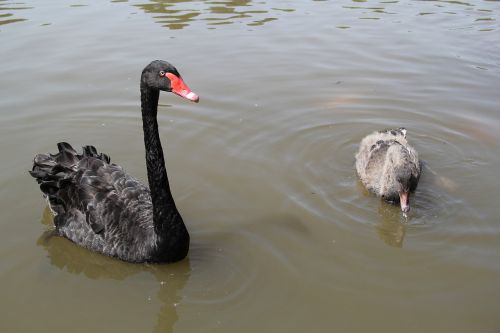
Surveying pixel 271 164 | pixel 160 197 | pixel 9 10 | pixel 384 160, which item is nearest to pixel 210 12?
pixel 9 10

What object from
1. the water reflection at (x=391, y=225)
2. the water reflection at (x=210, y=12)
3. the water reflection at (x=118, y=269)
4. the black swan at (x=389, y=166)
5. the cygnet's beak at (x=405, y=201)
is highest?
the water reflection at (x=210, y=12)

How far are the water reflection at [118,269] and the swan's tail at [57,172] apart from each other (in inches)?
11.6

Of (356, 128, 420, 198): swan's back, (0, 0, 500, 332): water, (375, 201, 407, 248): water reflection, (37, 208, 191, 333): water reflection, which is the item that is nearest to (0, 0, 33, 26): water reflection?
(0, 0, 500, 332): water

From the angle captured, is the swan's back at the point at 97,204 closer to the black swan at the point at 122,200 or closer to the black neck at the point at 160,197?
the black swan at the point at 122,200

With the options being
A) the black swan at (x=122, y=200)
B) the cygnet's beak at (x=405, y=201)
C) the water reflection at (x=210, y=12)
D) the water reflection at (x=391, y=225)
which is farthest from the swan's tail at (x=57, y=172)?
the water reflection at (x=210, y=12)

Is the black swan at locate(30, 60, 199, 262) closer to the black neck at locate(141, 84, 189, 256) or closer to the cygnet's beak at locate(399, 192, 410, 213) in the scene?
the black neck at locate(141, 84, 189, 256)

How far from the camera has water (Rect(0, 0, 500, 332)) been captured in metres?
3.91

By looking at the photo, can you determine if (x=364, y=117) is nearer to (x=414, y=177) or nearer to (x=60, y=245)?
(x=414, y=177)

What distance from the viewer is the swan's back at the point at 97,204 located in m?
4.32

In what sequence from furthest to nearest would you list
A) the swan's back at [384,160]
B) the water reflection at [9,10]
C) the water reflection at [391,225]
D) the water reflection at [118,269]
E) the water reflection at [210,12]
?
the water reflection at [210,12], the water reflection at [9,10], the swan's back at [384,160], the water reflection at [391,225], the water reflection at [118,269]

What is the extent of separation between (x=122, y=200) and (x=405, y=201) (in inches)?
96.7

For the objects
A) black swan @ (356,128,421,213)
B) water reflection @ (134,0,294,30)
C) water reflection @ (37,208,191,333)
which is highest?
water reflection @ (134,0,294,30)

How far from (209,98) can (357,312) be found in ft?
13.6

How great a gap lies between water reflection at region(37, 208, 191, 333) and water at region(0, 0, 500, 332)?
1 cm
